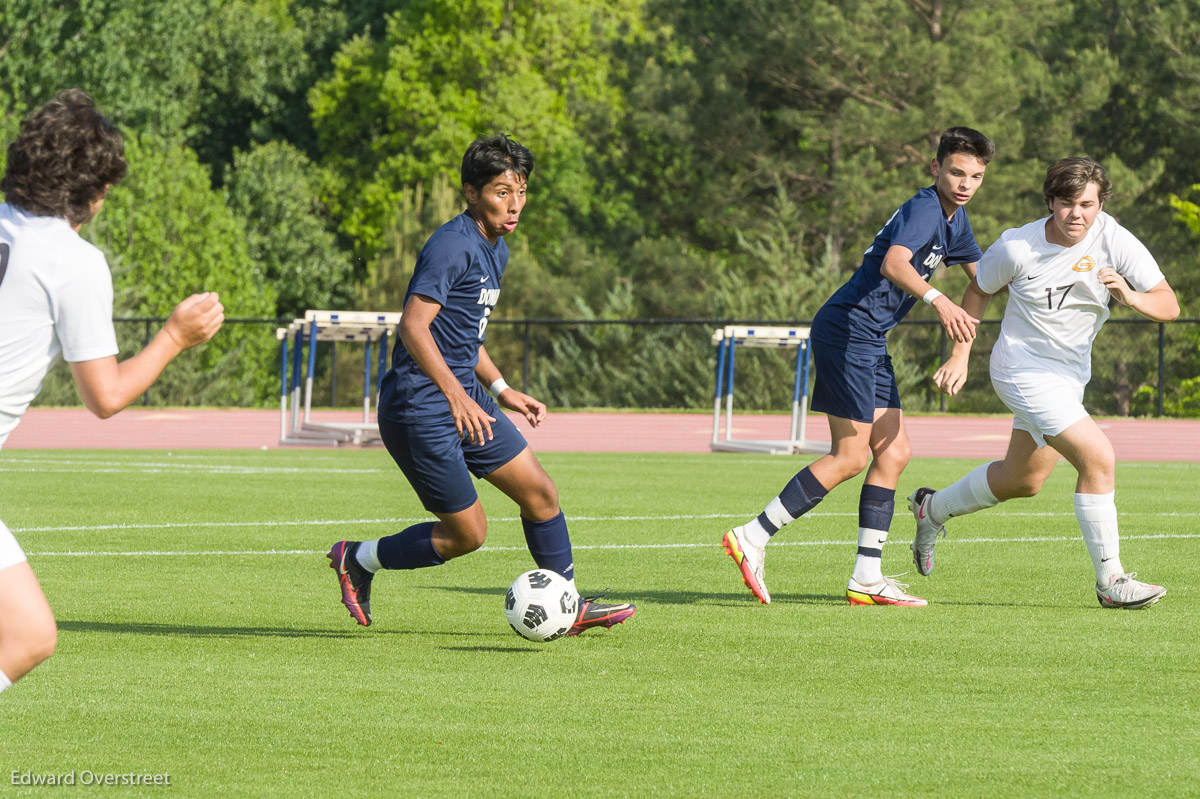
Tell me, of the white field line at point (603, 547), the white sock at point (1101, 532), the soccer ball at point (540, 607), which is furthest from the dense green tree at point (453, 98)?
the soccer ball at point (540, 607)

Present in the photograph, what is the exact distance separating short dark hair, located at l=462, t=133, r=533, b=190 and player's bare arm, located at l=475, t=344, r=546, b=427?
710mm

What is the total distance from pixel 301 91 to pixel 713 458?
136 feet

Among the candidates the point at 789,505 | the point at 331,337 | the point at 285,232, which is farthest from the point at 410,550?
the point at 285,232

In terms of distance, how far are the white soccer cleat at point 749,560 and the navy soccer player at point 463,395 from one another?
3.33 ft

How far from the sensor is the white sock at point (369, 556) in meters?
6.90

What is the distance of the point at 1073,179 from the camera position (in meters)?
7.25

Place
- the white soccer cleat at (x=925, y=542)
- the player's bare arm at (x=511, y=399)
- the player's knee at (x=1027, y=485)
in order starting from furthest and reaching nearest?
the white soccer cleat at (x=925, y=542) → the player's knee at (x=1027, y=485) → the player's bare arm at (x=511, y=399)

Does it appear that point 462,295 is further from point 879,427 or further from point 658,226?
point 658,226

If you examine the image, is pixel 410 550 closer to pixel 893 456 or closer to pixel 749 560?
pixel 749 560

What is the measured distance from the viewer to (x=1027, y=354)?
761 cm

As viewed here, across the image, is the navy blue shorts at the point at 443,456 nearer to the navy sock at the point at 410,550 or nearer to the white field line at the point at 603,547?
the navy sock at the point at 410,550

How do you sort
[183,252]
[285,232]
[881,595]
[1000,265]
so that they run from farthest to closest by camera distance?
[285,232] → [183,252] → [881,595] → [1000,265]

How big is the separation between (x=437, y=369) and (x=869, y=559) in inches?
101

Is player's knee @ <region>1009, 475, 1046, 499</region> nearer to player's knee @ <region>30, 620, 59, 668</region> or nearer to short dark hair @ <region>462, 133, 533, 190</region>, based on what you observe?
short dark hair @ <region>462, 133, 533, 190</region>
